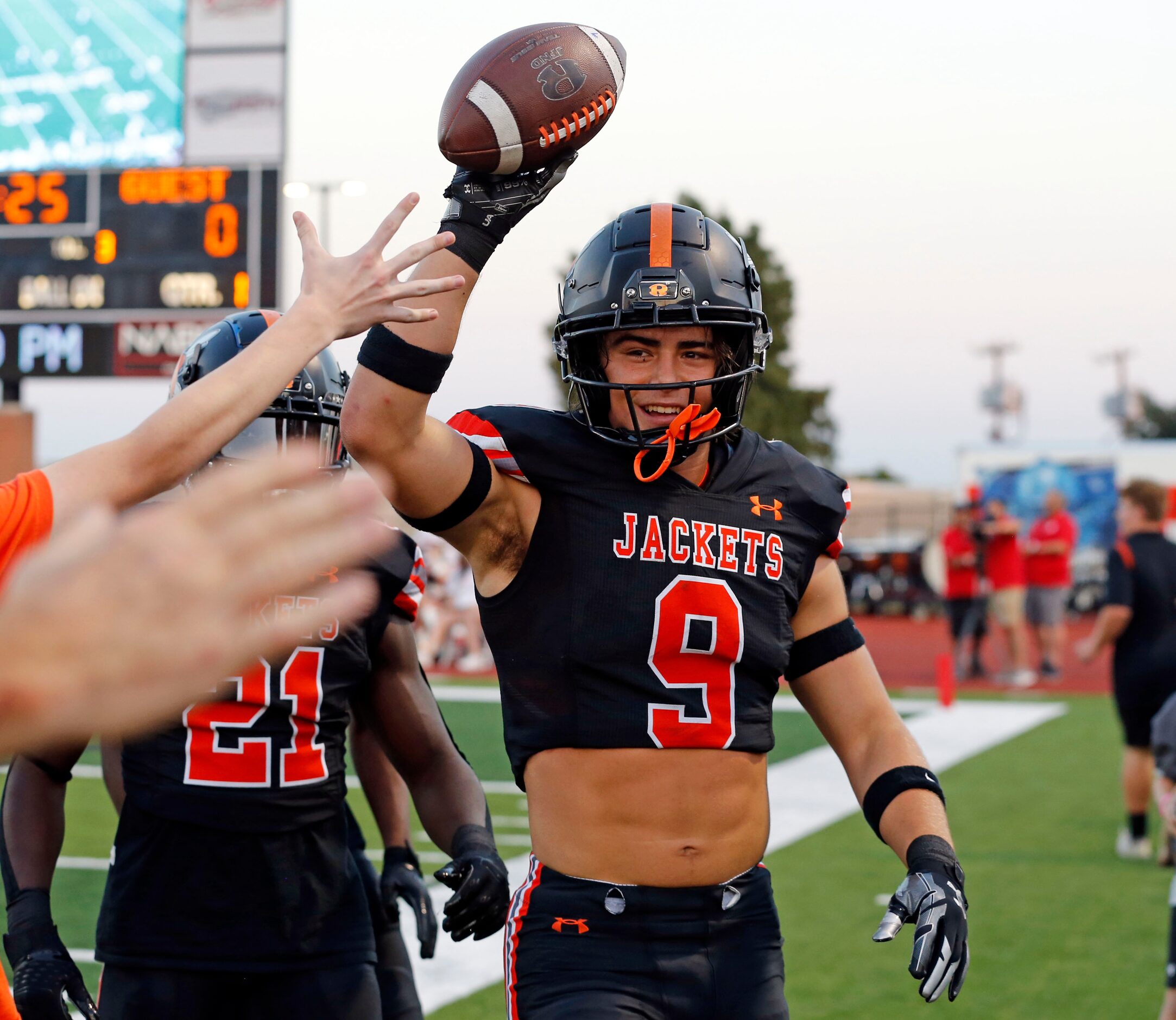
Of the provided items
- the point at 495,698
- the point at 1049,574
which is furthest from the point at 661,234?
the point at 1049,574

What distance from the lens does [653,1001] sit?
250 cm

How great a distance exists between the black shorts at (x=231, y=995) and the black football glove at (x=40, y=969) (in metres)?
0.07

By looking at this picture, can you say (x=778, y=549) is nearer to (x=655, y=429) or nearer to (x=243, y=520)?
(x=655, y=429)

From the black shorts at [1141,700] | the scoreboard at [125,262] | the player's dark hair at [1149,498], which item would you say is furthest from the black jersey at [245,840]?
the scoreboard at [125,262]

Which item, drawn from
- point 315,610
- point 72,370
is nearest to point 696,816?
point 315,610

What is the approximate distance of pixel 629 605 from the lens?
269 cm

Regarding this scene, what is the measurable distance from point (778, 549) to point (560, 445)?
0.48 meters

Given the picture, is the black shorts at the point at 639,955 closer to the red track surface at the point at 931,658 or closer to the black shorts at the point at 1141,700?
the black shorts at the point at 1141,700

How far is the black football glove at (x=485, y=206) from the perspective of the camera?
8.38ft

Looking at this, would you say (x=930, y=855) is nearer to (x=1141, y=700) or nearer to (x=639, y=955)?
(x=639, y=955)

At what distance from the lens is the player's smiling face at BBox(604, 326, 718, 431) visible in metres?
2.82

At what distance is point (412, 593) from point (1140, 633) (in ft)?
16.2

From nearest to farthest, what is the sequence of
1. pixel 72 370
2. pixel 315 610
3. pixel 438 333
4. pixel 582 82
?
pixel 315 610 → pixel 438 333 → pixel 582 82 → pixel 72 370

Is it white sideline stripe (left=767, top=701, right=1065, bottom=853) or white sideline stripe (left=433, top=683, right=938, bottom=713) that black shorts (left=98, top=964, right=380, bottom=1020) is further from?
white sideline stripe (left=433, top=683, right=938, bottom=713)
